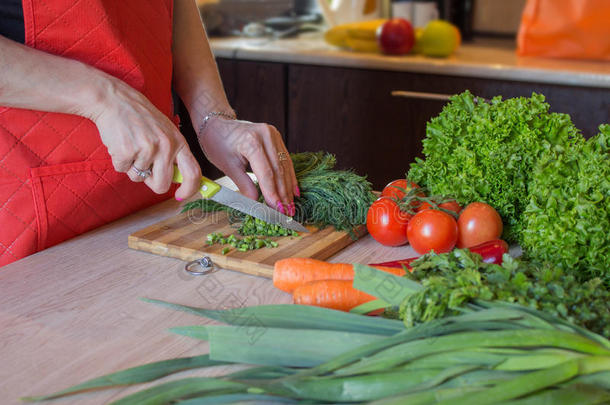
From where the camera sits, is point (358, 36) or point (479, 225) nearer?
point (479, 225)


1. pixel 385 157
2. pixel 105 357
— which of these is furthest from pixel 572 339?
pixel 385 157

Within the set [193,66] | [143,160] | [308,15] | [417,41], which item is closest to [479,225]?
[143,160]

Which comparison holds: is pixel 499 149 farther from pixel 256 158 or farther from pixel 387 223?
pixel 256 158

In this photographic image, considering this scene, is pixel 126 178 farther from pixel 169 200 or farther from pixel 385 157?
pixel 385 157

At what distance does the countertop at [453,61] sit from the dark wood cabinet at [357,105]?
32 millimetres

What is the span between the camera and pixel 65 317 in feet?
3.39

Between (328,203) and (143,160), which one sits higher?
(143,160)

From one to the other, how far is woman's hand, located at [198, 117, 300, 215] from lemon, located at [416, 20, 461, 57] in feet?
5.20

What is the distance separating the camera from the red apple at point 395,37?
2818 millimetres

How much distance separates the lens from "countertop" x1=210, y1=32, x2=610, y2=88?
2.50m

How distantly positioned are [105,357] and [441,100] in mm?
2103

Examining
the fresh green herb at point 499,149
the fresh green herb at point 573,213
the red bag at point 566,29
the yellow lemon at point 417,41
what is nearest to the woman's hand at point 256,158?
the fresh green herb at point 499,149

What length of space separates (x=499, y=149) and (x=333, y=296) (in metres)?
0.50

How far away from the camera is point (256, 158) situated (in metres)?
1.42
